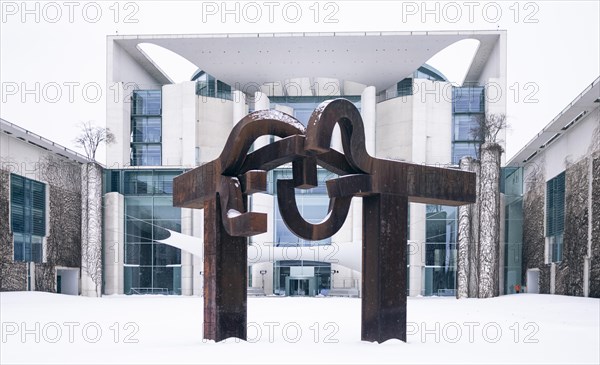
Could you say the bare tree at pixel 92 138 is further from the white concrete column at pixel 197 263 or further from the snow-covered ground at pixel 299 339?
the snow-covered ground at pixel 299 339

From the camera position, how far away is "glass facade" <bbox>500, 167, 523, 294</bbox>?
33.7 m

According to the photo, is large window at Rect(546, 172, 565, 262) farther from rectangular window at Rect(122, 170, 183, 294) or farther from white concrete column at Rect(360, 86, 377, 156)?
rectangular window at Rect(122, 170, 183, 294)

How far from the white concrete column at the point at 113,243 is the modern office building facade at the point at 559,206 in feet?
71.3

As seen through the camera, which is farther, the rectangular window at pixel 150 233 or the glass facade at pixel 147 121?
the glass facade at pixel 147 121

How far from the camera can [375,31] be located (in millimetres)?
36719

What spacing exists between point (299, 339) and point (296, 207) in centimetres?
287

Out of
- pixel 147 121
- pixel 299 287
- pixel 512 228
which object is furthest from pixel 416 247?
pixel 147 121

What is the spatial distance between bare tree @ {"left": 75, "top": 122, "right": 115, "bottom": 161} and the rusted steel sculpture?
28.3m

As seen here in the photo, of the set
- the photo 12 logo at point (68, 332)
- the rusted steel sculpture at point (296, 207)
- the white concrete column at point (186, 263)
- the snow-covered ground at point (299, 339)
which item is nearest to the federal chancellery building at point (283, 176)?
the white concrete column at point (186, 263)

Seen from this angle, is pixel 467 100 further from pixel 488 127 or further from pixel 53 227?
pixel 53 227

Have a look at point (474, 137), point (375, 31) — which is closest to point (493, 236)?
point (474, 137)

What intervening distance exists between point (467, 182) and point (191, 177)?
5074 mm

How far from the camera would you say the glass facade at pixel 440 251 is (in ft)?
108

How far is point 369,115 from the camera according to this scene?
37.2 meters
